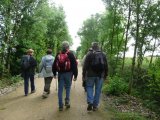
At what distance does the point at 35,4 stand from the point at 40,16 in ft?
3.73

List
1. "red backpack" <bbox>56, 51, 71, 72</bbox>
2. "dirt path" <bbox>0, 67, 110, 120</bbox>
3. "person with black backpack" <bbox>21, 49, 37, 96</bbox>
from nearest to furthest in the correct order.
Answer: "dirt path" <bbox>0, 67, 110, 120</bbox> < "red backpack" <bbox>56, 51, 71, 72</bbox> < "person with black backpack" <bbox>21, 49, 37, 96</bbox>

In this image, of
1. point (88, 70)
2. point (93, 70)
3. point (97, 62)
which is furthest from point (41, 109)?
point (97, 62)

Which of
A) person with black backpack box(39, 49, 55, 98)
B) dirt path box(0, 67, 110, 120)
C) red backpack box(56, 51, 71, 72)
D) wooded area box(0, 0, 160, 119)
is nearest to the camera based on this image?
dirt path box(0, 67, 110, 120)

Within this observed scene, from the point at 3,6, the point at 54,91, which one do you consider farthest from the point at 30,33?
the point at 54,91

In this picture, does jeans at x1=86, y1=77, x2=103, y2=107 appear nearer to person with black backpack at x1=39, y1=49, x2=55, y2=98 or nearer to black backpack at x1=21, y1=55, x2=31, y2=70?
person with black backpack at x1=39, y1=49, x2=55, y2=98

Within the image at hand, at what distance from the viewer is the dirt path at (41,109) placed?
1118cm

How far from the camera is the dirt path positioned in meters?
11.2

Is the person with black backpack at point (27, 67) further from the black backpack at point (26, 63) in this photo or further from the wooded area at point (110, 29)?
the wooded area at point (110, 29)

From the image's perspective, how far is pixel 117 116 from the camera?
449 inches

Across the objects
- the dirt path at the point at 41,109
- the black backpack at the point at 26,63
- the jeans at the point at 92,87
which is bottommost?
the dirt path at the point at 41,109

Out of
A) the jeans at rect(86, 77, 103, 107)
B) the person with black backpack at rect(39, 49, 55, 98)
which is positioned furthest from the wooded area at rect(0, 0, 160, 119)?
the jeans at rect(86, 77, 103, 107)

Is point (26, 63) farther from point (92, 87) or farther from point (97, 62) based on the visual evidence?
point (97, 62)

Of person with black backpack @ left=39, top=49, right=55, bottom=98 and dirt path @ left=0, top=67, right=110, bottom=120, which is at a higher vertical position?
person with black backpack @ left=39, top=49, right=55, bottom=98

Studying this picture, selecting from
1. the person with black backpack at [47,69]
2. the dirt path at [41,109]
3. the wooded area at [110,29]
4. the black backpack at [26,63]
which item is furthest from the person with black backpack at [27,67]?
the wooded area at [110,29]
